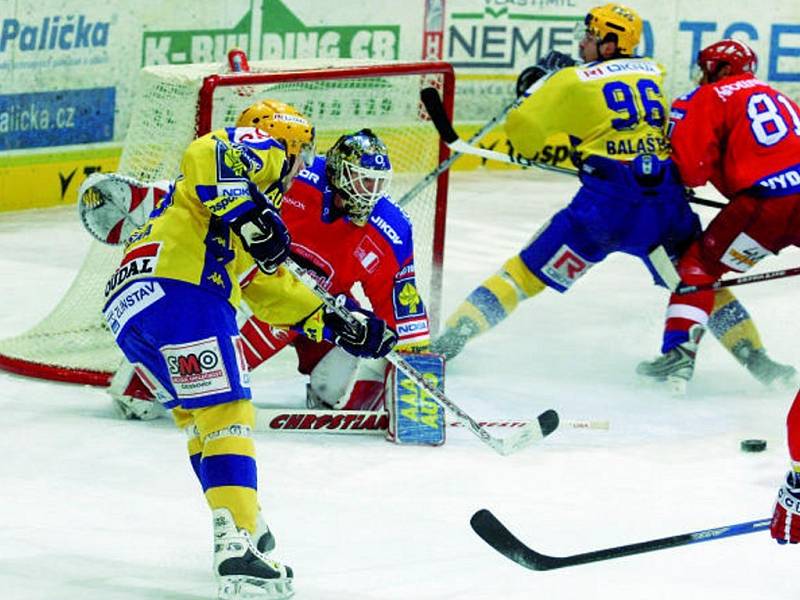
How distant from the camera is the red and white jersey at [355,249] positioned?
5.20m

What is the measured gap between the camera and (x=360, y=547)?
13.9 feet

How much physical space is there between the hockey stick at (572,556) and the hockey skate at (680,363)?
2154mm

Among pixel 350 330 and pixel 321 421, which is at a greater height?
pixel 350 330

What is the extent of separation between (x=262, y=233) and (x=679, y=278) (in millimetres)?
2516

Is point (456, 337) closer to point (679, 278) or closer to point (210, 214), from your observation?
point (679, 278)

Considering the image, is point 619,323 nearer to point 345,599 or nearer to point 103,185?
point 103,185

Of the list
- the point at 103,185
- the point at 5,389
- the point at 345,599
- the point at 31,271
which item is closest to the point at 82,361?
the point at 5,389

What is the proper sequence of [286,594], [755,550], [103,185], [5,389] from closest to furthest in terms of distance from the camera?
[286,594] < [755,550] < [103,185] < [5,389]

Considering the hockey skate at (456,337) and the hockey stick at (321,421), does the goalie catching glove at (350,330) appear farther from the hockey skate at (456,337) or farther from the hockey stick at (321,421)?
the hockey skate at (456,337)

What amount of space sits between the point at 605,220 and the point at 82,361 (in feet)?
5.61

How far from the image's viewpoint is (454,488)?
187 inches

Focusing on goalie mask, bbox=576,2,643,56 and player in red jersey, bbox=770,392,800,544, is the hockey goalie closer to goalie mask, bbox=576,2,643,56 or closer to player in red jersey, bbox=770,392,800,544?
goalie mask, bbox=576,2,643,56

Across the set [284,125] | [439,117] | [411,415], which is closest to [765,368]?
[439,117]

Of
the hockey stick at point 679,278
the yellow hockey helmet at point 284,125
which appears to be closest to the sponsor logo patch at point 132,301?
the yellow hockey helmet at point 284,125
